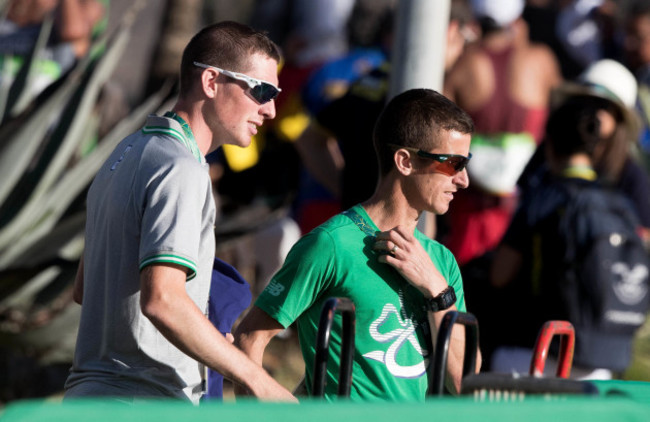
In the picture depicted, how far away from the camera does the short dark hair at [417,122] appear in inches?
133

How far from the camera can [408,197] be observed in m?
3.39

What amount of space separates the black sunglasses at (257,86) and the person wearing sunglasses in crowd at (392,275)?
16.0 inches

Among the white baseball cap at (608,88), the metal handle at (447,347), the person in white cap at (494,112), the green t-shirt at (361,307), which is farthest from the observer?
the person in white cap at (494,112)

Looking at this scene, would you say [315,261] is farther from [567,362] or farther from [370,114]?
[370,114]

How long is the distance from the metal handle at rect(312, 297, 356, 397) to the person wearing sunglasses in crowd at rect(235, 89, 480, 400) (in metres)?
0.33

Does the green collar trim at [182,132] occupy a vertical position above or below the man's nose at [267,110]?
below

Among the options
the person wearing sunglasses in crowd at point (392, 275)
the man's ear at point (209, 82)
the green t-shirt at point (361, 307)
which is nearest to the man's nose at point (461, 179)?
the person wearing sunglasses in crowd at point (392, 275)

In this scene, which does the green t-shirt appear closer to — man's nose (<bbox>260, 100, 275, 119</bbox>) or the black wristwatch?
the black wristwatch

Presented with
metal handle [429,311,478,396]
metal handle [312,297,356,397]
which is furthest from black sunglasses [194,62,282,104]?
metal handle [429,311,478,396]

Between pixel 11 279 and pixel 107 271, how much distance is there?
3.55 m

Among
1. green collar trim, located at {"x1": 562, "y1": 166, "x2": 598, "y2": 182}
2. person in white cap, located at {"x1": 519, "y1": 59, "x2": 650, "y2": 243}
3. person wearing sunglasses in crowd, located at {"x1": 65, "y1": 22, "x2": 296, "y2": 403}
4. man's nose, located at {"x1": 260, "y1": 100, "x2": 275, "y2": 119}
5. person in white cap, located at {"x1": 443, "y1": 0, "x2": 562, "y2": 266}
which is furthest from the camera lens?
person in white cap, located at {"x1": 443, "y1": 0, "x2": 562, "y2": 266}

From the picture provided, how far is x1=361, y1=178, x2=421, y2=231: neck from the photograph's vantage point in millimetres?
3373

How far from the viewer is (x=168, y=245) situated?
2734mm

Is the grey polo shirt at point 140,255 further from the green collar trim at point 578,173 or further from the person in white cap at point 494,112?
the person in white cap at point 494,112
